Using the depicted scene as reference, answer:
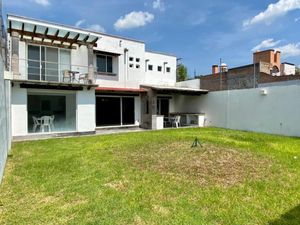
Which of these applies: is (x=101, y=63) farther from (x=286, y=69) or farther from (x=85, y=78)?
(x=286, y=69)

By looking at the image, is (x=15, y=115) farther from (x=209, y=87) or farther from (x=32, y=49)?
(x=209, y=87)

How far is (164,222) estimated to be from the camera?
13.5 feet

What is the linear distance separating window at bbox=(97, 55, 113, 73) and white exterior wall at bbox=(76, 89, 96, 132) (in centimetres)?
370

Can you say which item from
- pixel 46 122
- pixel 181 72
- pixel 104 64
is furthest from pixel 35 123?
pixel 181 72

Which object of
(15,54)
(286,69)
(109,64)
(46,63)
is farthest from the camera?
(286,69)

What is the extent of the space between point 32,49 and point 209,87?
17.6 m

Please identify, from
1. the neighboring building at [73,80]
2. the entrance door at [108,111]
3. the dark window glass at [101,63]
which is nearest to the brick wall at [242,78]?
the neighboring building at [73,80]

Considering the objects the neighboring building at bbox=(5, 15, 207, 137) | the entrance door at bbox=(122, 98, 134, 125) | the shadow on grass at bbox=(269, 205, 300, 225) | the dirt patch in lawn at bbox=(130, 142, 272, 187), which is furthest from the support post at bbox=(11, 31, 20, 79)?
the shadow on grass at bbox=(269, 205, 300, 225)

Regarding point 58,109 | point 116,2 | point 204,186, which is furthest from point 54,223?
point 116,2

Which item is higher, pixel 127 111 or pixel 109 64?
pixel 109 64

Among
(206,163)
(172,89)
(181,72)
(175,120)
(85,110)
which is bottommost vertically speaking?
(206,163)

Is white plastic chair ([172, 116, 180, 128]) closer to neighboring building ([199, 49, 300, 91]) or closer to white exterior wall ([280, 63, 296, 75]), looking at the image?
neighboring building ([199, 49, 300, 91])

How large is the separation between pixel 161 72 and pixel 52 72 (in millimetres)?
12196

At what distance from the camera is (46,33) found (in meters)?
14.7
